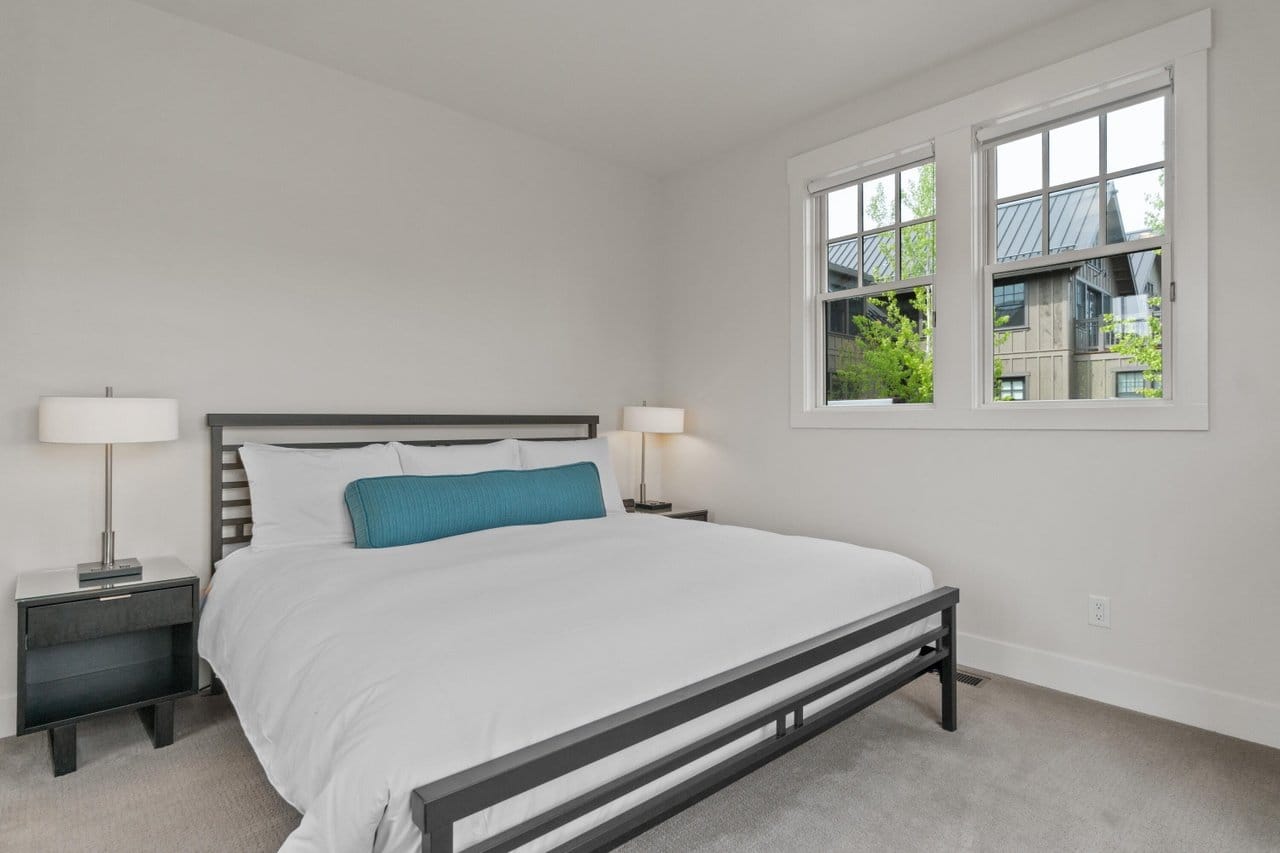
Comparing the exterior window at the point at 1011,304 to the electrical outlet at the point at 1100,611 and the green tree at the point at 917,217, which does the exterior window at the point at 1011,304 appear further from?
the electrical outlet at the point at 1100,611

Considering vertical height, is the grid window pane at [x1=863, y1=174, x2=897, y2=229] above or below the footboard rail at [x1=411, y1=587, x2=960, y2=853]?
above

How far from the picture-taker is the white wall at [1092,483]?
2479mm

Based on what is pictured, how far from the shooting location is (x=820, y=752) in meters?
2.39

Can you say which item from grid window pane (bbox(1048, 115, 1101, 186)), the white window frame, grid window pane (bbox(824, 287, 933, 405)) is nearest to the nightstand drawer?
the white window frame

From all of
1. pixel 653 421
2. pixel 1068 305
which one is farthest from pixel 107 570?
pixel 1068 305

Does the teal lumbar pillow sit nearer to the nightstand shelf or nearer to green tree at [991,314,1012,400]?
the nightstand shelf

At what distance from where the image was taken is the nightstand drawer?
2.22 meters

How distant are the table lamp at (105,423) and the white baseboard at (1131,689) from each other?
11.6 ft

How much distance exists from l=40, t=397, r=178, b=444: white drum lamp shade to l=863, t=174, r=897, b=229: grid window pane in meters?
3.44

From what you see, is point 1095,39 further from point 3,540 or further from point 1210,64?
point 3,540

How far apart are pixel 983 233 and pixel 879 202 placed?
640 millimetres

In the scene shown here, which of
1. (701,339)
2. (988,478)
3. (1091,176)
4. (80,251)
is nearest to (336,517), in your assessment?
(80,251)

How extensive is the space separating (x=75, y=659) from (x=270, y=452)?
3.19 feet

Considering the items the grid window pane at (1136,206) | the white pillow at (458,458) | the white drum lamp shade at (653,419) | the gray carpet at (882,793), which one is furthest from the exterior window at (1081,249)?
the white pillow at (458,458)
